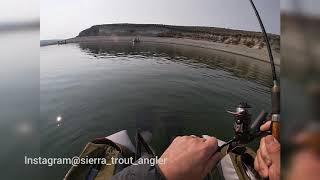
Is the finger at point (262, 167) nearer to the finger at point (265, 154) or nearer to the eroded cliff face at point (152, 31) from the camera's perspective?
the finger at point (265, 154)

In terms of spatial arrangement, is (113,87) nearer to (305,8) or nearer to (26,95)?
(26,95)

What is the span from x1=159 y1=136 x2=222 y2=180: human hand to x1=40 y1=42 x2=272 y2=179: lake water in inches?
36.2

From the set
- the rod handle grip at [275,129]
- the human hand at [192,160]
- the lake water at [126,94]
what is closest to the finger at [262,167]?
the rod handle grip at [275,129]

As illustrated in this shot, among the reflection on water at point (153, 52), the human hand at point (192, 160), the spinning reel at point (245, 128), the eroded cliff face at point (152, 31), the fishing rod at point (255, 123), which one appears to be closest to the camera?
the human hand at point (192, 160)

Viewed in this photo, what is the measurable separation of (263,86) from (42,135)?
2.12 metres

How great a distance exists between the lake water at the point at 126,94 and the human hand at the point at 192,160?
92 centimetres

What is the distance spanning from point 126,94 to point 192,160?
48.6 inches

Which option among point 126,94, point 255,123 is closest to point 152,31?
point 126,94

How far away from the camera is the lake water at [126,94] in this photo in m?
2.05

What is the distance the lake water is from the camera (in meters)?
2.05

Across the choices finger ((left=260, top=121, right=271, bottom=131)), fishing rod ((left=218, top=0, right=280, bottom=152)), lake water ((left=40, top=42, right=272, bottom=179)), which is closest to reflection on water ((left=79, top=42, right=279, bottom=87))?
lake water ((left=40, top=42, right=272, bottom=179))

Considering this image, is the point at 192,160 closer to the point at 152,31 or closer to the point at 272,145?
the point at 272,145

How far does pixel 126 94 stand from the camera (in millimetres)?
2258

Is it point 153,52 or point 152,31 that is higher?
point 152,31
